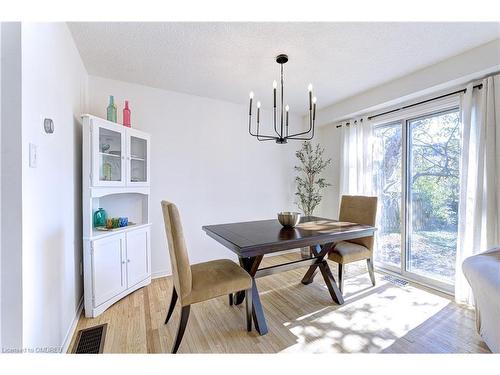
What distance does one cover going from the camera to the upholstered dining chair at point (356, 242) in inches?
93.0

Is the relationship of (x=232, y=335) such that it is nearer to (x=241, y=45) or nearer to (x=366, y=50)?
(x=241, y=45)

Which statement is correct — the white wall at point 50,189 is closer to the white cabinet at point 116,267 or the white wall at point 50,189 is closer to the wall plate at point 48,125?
the wall plate at point 48,125

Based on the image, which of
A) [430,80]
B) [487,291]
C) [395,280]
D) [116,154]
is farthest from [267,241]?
[430,80]

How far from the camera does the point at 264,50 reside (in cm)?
203

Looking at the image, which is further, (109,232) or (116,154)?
(116,154)

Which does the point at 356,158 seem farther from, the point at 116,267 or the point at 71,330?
the point at 71,330

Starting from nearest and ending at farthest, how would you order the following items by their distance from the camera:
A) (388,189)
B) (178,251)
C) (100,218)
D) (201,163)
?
1. (178,251)
2. (100,218)
3. (388,189)
4. (201,163)

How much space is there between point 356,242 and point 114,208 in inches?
111

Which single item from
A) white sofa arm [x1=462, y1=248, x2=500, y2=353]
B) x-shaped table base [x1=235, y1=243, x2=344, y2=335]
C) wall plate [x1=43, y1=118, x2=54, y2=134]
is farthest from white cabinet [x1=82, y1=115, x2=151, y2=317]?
white sofa arm [x1=462, y1=248, x2=500, y2=353]

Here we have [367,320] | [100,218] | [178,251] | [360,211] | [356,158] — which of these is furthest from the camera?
[356,158]

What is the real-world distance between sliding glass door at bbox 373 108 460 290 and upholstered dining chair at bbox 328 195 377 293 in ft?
2.11

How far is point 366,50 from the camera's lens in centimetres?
204

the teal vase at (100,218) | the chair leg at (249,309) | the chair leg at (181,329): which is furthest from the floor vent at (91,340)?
the chair leg at (249,309)

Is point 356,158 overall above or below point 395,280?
above
